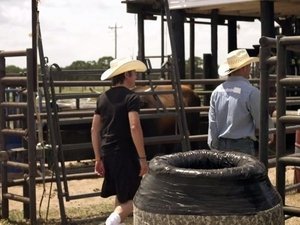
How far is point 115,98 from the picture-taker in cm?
505

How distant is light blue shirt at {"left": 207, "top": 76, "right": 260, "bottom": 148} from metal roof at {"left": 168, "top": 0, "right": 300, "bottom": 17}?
988 centimetres

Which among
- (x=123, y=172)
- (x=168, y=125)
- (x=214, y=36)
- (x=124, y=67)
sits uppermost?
(x=214, y=36)

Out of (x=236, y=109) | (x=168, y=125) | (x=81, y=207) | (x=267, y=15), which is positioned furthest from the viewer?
(x=267, y=15)

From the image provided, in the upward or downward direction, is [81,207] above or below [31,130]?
below

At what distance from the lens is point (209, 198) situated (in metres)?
3.22

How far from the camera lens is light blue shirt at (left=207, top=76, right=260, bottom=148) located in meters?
4.95

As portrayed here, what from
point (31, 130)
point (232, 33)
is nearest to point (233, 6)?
point (232, 33)

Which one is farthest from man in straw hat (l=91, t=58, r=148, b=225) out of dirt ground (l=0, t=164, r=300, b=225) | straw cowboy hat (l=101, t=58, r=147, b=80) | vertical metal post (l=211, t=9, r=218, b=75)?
vertical metal post (l=211, t=9, r=218, b=75)

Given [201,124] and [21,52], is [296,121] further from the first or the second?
[201,124]

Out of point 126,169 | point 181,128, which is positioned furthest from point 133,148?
point 181,128

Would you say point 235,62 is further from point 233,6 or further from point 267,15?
point 233,6

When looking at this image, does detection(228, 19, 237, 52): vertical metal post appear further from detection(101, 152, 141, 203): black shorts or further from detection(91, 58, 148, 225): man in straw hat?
detection(101, 152, 141, 203): black shorts

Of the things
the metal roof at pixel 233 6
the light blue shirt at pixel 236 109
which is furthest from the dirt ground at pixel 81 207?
the metal roof at pixel 233 6

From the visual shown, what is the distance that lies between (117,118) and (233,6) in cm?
1157
